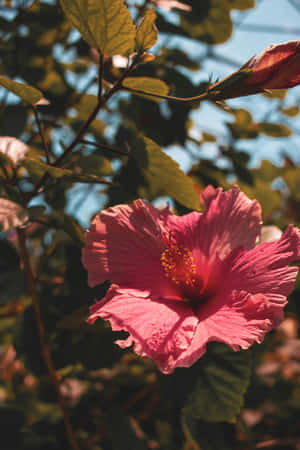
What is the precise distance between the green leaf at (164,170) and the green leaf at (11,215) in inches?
11.7

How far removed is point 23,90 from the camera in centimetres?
82

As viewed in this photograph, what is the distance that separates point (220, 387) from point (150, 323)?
372 mm

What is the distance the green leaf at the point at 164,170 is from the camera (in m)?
0.87

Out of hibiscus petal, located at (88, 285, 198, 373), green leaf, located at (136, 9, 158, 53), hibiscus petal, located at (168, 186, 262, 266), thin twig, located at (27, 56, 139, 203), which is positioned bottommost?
hibiscus petal, located at (88, 285, 198, 373)

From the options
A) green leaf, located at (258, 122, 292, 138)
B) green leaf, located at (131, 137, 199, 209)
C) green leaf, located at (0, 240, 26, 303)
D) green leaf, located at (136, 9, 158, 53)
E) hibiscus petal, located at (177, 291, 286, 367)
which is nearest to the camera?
hibiscus petal, located at (177, 291, 286, 367)

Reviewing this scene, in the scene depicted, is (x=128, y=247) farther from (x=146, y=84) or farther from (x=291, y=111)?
(x=291, y=111)

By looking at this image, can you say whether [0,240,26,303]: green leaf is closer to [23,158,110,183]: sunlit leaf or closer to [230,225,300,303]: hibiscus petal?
[23,158,110,183]: sunlit leaf

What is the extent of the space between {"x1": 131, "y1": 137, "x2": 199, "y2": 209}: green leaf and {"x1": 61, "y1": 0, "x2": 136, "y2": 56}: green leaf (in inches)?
8.5

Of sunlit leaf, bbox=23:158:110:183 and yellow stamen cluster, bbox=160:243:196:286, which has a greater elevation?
sunlit leaf, bbox=23:158:110:183

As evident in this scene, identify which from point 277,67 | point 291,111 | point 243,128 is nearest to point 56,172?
point 277,67

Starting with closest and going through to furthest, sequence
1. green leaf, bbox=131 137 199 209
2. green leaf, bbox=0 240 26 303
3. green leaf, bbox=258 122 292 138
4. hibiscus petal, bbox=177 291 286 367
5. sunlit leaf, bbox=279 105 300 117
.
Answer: hibiscus petal, bbox=177 291 286 367 → green leaf, bbox=131 137 199 209 → green leaf, bbox=0 240 26 303 → green leaf, bbox=258 122 292 138 → sunlit leaf, bbox=279 105 300 117

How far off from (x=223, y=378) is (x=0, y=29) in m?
1.40

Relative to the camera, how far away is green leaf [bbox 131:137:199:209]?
2.85ft

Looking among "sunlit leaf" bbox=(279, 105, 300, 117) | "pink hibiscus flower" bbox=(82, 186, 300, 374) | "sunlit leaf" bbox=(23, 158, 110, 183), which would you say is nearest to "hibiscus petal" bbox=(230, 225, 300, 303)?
"pink hibiscus flower" bbox=(82, 186, 300, 374)
